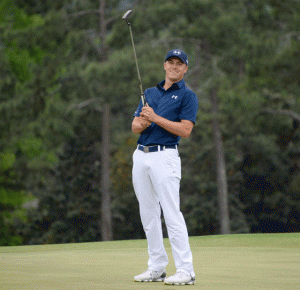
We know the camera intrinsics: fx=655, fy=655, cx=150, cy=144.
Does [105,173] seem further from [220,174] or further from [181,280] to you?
[181,280]

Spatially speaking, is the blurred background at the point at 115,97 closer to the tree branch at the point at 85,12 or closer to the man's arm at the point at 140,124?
the tree branch at the point at 85,12

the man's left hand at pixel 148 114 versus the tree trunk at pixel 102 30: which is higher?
the tree trunk at pixel 102 30

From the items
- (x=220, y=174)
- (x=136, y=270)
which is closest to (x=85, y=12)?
(x=220, y=174)

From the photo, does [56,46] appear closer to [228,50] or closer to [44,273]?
[228,50]

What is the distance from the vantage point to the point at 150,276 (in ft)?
18.5

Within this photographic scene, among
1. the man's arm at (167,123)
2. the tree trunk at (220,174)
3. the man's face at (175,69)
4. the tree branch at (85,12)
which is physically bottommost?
the tree trunk at (220,174)

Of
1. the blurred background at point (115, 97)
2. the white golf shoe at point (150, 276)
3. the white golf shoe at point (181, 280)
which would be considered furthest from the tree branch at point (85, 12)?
the white golf shoe at point (181, 280)

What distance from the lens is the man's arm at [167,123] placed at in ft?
18.0

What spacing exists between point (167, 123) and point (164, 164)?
347 mm

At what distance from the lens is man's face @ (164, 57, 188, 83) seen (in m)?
5.72

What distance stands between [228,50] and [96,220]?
32.8ft

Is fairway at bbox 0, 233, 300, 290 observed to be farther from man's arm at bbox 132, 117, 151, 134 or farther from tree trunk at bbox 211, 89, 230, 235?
tree trunk at bbox 211, 89, 230, 235

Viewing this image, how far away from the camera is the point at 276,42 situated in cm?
2633

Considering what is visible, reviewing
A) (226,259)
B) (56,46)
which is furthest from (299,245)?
(56,46)
